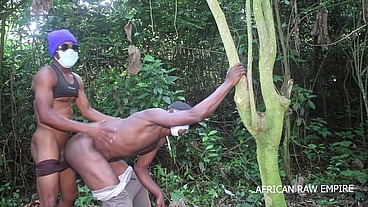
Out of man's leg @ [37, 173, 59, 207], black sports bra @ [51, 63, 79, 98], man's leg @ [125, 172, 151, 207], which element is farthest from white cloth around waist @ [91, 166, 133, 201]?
black sports bra @ [51, 63, 79, 98]

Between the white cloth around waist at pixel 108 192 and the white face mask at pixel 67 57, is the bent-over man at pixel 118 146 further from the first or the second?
the white face mask at pixel 67 57

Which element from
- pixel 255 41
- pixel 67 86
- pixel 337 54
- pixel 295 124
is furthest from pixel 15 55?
pixel 337 54

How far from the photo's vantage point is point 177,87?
6293 mm

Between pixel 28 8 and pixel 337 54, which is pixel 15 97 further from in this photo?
pixel 337 54

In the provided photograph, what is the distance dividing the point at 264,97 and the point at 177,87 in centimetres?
344

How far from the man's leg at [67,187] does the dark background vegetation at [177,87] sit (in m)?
0.90

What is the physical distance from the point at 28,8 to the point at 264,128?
3.85 meters

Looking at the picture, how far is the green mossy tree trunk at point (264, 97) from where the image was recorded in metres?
2.88

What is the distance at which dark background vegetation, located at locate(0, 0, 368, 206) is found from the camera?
16.2 ft

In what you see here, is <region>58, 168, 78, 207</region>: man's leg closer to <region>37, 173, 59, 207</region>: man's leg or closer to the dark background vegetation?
<region>37, 173, 59, 207</region>: man's leg

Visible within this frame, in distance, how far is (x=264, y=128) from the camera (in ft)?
9.53

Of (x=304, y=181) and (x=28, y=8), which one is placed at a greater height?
(x=28, y=8)

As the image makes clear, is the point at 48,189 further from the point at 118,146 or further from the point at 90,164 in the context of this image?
the point at 118,146

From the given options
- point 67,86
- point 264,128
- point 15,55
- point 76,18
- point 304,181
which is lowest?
point 304,181
